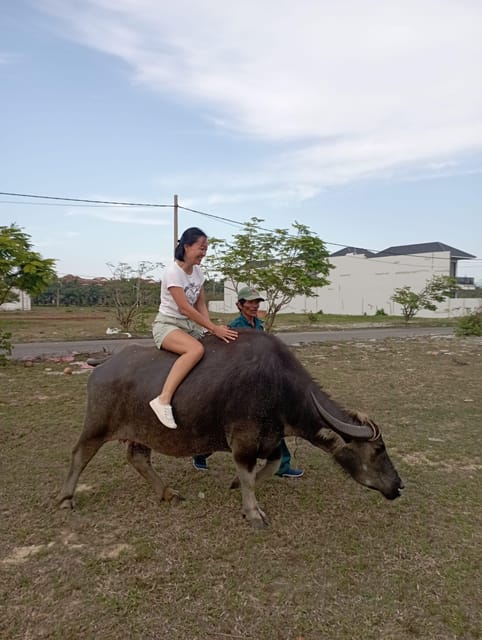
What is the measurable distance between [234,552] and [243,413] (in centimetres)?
92

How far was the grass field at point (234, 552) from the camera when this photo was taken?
263 cm

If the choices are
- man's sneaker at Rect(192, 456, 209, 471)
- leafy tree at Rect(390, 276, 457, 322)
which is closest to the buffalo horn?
man's sneaker at Rect(192, 456, 209, 471)

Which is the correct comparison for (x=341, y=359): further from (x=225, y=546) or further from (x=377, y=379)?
(x=225, y=546)

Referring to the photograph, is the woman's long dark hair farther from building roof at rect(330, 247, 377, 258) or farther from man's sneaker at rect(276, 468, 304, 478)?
building roof at rect(330, 247, 377, 258)

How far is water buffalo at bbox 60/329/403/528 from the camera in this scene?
3.60 m

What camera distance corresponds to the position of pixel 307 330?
24.5 m

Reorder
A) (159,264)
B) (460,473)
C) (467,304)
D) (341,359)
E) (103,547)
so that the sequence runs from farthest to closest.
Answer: (467,304) → (159,264) → (341,359) → (460,473) → (103,547)

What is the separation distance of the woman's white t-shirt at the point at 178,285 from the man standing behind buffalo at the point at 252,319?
1.79ft

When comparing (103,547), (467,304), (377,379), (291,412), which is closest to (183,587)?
(103,547)

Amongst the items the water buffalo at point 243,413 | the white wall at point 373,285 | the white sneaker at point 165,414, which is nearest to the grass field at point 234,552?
the water buffalo at point 243,413

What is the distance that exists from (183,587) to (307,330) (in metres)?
21.9

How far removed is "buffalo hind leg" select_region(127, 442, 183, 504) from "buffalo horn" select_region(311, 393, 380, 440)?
1476mm

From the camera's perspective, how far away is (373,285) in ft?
163

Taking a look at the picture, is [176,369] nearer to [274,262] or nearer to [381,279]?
[274,262]
